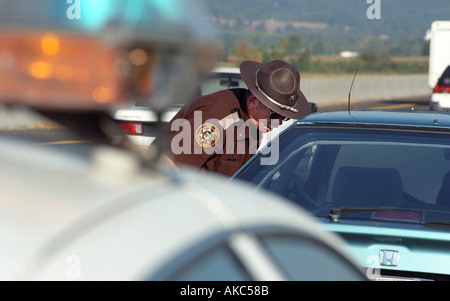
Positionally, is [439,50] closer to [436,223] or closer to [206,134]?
[206,134]

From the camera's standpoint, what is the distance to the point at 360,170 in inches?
174

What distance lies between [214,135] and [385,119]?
3.31 ft

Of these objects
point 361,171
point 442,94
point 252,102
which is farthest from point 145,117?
point 442,94

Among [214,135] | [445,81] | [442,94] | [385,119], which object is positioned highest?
[385,119]

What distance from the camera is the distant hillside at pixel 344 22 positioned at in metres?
109

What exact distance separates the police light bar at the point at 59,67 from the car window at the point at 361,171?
124 inches

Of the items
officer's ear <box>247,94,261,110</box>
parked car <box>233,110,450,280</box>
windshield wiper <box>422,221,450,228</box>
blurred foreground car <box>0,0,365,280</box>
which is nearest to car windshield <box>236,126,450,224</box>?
parked car <box>233,110,450,280</box>

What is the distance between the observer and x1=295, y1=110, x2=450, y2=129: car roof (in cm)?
439

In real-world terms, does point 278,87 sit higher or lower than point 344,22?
higher

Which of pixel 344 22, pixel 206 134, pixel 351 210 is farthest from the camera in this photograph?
pixel 344 22

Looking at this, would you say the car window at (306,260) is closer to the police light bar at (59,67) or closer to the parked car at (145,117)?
the parked car at (145,117)

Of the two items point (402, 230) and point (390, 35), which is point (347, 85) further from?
point (390, 35)

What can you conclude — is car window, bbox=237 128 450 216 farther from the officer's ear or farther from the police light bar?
the police light bar

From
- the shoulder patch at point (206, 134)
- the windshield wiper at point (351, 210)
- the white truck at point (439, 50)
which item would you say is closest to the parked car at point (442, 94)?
the white truck at point (439, 50)
